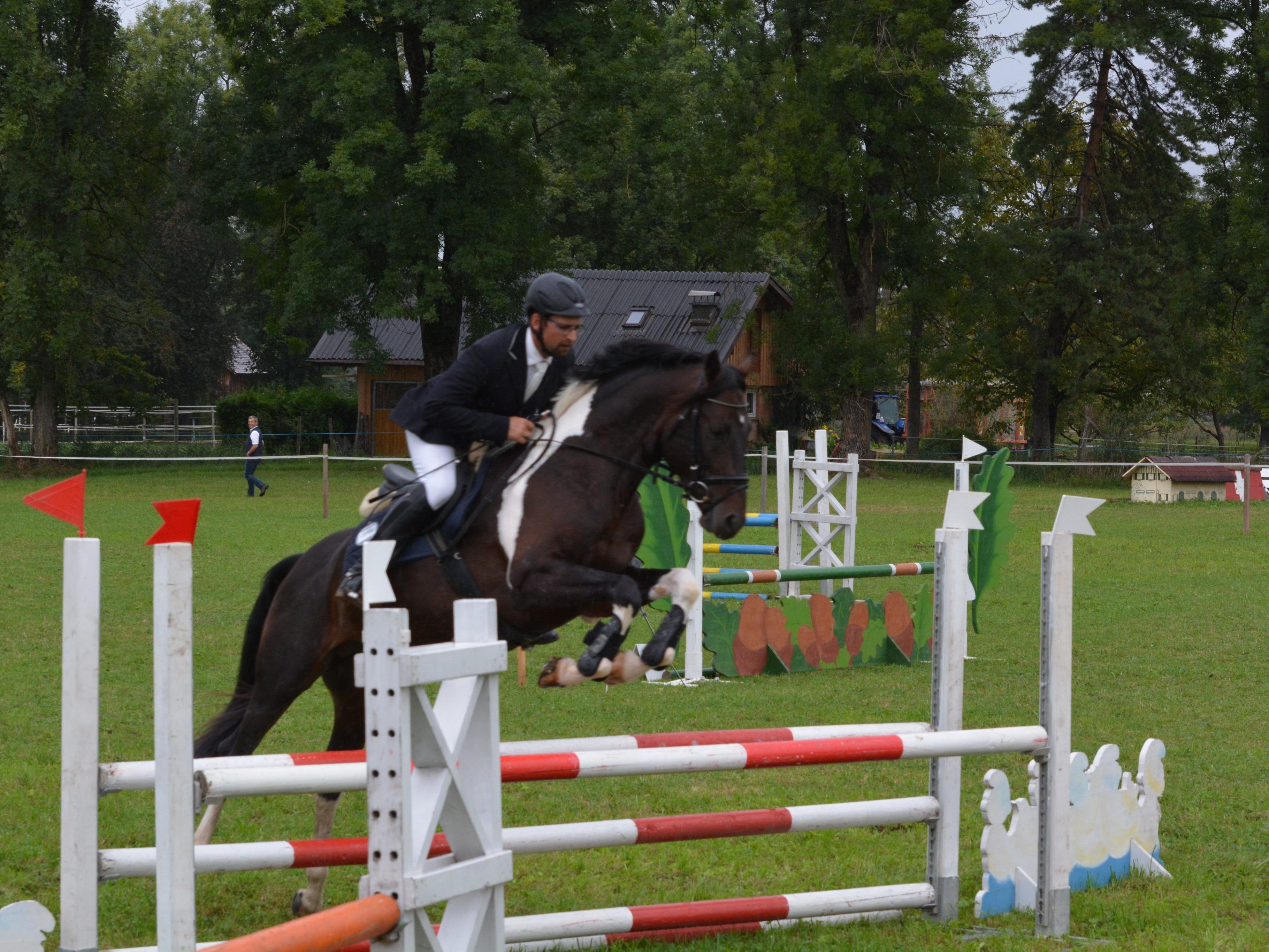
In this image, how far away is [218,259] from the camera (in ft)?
151

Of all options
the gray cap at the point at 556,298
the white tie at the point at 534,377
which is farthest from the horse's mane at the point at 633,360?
the gray cap at the point at 556,298

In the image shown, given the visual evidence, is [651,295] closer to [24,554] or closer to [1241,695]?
[24,554]

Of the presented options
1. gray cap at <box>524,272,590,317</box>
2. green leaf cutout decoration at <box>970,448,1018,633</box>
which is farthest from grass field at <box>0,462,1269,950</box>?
gray cap at <box>524,272,590,317</box>

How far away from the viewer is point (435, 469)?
443 centimetres

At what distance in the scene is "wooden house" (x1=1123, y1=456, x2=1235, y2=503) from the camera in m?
23.2

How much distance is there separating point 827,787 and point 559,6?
22705mm

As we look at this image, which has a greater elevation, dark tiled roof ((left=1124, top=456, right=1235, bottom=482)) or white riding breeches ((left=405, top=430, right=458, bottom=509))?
white riding breeches ((left=405, top=430, right=458, bottom=509))

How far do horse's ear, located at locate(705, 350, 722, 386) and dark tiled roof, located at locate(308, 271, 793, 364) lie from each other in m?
26.5

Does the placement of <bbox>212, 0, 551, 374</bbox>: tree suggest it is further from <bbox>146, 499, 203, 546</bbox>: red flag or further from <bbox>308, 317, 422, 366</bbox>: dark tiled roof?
<bbox>146, 499, 203, 546</bbox>: red flag

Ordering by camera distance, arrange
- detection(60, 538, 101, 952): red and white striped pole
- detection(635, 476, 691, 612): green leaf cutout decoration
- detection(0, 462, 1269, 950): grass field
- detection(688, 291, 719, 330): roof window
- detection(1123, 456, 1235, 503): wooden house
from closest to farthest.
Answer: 1. detection(60, 538, 101, 952): red and white striped pole
2. detection(0, 462, 1269, 950): grass field
3. detection(635, 476, 691, 612): green leaf cutout decoration
4. detection(1123, 456, 1235, 503): wooden house
5. detection(688, 291, 719, 330): roof window

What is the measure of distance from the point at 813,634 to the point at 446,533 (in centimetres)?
485

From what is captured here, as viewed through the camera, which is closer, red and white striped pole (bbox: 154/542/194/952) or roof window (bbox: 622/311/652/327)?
red and white striped pole (bbox: 154/542/194/952)

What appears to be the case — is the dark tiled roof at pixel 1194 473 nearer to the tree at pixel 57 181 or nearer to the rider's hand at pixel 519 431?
the rider's hand at pixel 519 431

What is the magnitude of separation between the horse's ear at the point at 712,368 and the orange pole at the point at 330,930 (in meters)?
2.44
